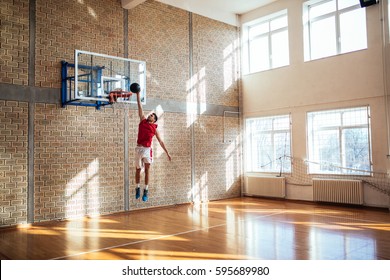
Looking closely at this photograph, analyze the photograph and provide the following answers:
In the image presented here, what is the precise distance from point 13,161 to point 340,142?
769 centimetres

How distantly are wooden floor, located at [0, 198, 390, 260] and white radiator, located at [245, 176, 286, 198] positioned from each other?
1.76 meters

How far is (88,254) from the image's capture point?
5.09 m

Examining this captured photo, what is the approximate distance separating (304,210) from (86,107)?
223 inches

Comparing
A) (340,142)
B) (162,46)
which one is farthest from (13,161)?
(340,142)

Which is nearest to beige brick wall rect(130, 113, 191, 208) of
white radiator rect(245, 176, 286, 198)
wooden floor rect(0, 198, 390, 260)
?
wooden floor rect(0, 198, 390, 260)

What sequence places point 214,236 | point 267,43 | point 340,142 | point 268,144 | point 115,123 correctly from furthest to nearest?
1. point 267,43
2. point 268,144
3. point 340,142
4. point 115,123
5. point 214,236

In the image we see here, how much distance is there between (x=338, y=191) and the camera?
30.3ft

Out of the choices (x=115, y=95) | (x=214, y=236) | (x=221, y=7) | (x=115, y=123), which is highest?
(x=221, y=7)

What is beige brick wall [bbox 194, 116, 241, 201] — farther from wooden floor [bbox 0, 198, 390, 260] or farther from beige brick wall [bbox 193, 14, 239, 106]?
wooden floor [bbox 0, 198, 390, 260]

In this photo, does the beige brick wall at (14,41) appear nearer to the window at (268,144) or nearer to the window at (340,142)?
the window at (268,144)

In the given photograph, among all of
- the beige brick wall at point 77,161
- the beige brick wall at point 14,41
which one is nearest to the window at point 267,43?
the beige brick wall at point 77,161

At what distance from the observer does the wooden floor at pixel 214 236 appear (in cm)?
501

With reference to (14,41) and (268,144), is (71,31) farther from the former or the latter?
(268,144)

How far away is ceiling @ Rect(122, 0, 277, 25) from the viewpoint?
1033 cm
